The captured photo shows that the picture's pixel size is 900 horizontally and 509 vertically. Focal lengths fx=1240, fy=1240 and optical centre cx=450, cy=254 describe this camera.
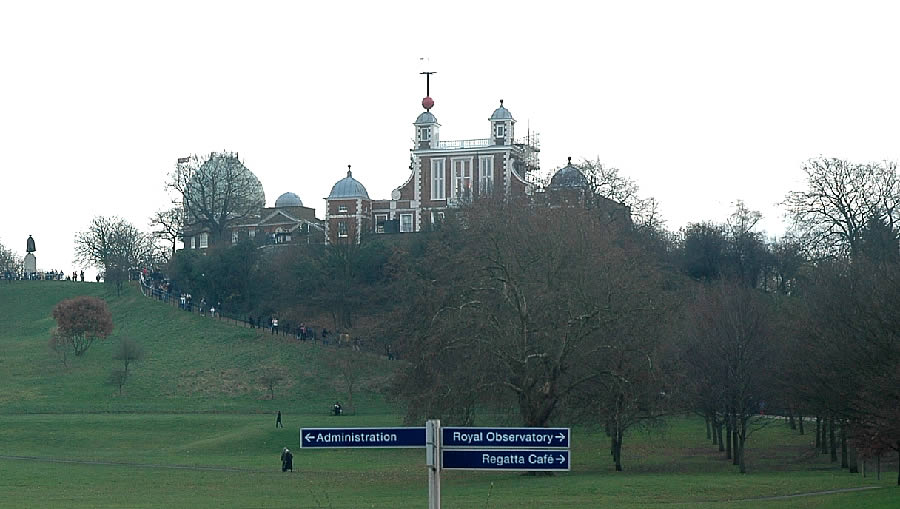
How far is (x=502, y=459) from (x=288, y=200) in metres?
125

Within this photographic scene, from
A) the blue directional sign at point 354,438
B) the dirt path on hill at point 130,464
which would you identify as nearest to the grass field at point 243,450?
the dirt path on hill at point 130,464

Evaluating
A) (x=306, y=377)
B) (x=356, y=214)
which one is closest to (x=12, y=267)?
(x=356, y=214)

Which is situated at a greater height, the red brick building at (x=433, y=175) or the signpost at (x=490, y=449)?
the red brick building at (x=433, y=175)

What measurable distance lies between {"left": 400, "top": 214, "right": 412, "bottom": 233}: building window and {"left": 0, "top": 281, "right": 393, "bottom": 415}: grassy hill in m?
25.6

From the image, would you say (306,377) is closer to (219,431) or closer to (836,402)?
(219,431)

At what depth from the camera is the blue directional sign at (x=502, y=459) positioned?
1352cm

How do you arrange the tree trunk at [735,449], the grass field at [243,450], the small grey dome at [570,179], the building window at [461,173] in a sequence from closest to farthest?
the grass field at [243,450], the tree trunk at [735,449], the small grey dome at [570,179], the building window at [461,173]

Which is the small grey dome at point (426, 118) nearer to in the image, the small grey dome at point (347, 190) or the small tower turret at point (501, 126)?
the small tower turret at point (501, 126)

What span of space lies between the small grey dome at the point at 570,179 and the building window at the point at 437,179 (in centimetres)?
2528

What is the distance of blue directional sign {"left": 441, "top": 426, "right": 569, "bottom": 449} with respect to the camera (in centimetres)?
1352

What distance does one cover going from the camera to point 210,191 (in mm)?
113562

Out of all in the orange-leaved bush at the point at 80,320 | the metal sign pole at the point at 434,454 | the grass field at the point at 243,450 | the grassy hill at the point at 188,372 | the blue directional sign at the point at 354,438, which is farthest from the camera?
the orange-leaved bush at the point at 80,320

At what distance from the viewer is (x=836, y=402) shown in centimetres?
3994

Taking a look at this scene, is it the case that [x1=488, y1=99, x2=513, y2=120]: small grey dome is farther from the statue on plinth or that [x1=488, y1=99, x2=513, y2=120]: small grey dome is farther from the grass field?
the statue on plinth
